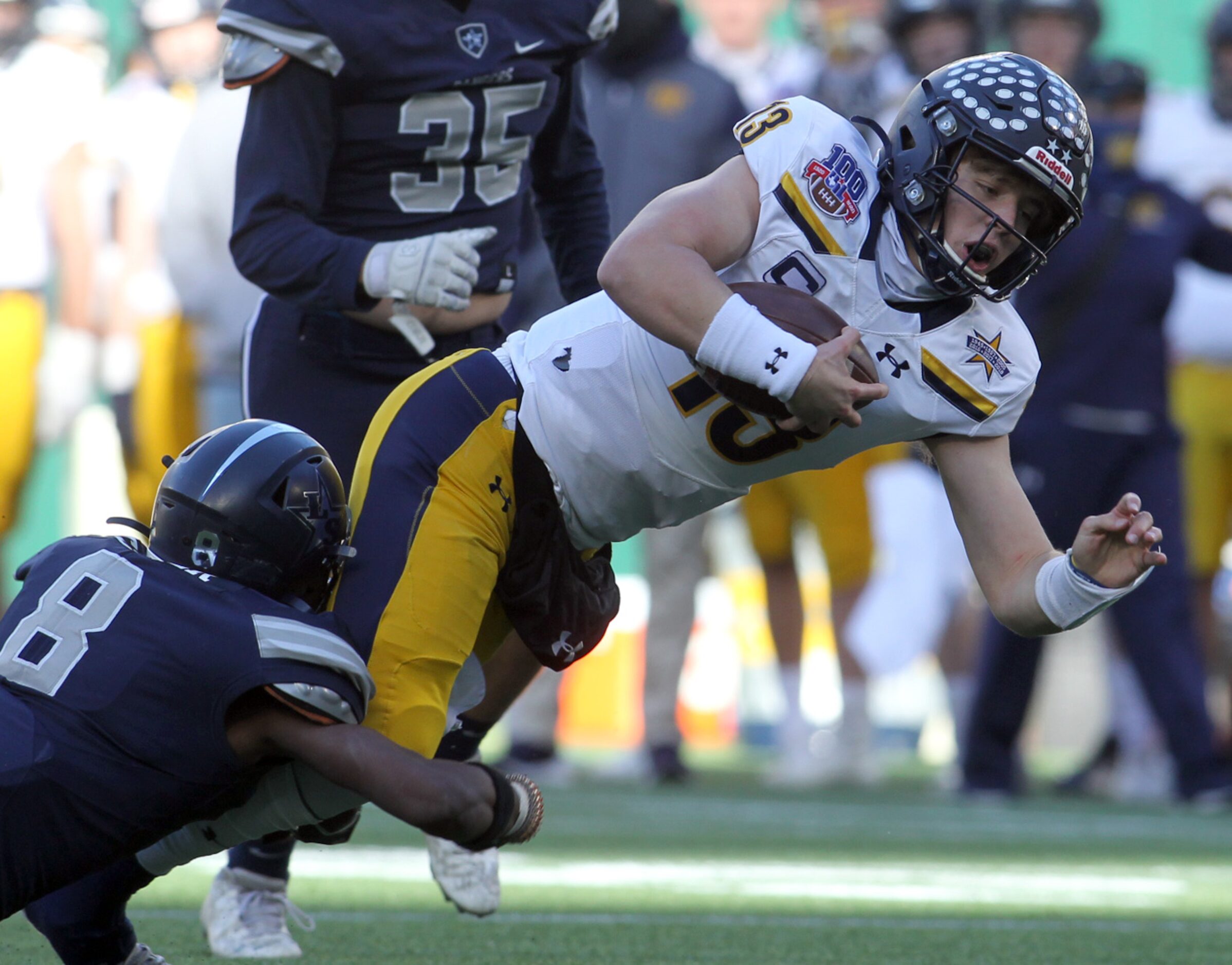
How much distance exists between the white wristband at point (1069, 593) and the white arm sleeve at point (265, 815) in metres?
0.98

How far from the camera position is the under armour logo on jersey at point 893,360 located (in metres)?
2.79

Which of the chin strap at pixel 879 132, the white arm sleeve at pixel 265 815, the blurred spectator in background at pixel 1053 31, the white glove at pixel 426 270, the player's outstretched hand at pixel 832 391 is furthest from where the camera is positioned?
the blurred spectator in background at pixel 1053 31

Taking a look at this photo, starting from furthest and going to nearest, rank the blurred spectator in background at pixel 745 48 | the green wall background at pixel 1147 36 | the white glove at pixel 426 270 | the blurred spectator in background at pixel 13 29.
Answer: the green wall background at pixel 1147 36, the blurred spectator in background at pixel 745 48, the blurred spectator in background at pixel 13 29, the white glove at pixel 426 270

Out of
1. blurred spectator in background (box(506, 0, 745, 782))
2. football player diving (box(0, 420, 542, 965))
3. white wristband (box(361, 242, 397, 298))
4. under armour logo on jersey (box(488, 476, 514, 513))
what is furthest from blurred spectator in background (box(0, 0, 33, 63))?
football player diving (box(0, 420, 542, 965))

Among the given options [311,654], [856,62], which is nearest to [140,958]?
[311,654]

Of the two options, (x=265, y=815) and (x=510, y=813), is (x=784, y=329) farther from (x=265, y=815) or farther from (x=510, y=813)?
(x=265, y=815)

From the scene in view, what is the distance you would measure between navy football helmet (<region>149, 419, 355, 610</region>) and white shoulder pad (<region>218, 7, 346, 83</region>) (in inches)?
29.2

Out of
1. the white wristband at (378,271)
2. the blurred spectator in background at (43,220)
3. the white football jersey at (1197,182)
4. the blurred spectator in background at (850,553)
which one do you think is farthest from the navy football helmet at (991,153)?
the blurred spectator in background at (43,220)

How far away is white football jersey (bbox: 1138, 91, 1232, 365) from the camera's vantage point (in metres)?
7.07

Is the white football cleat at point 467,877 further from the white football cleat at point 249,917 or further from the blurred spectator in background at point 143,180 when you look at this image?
the blurred spectator in background at point 143,180

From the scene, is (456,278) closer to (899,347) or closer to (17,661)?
(899,347)

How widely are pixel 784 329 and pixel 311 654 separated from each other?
0.74 metres

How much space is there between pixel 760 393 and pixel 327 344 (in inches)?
38.7

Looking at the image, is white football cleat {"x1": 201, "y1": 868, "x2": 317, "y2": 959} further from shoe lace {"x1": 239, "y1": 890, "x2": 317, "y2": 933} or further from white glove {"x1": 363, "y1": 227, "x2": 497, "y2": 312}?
white glove {"x1": 363, "y1": 227, "x2": 497, "y2": 312}
